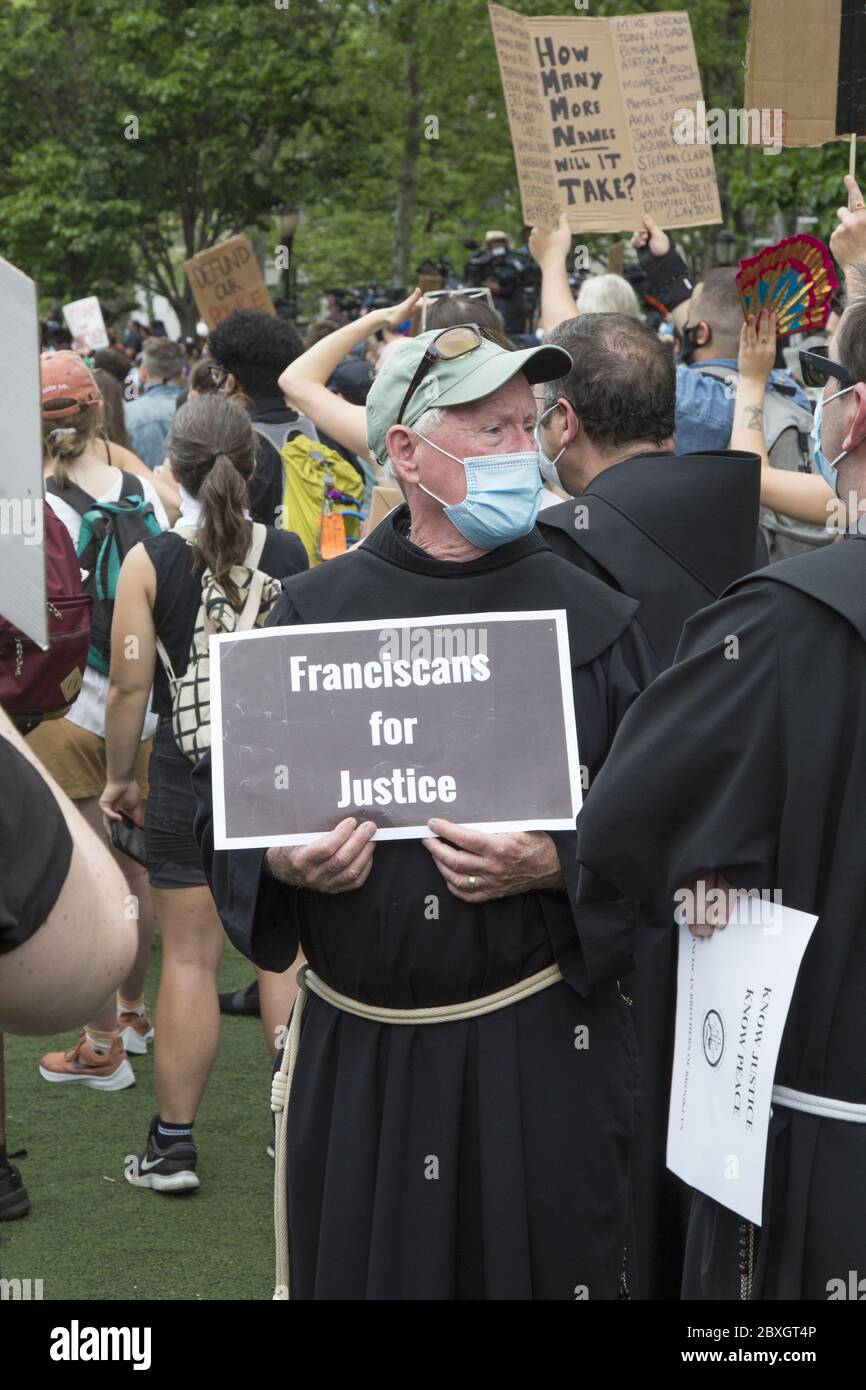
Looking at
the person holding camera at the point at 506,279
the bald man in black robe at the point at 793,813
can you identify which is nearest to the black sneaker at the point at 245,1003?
the bald man in black robe at the point at 793,813

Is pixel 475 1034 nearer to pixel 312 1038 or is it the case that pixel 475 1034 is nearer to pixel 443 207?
pixel 312 1038

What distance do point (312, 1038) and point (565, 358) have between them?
1.28 metres

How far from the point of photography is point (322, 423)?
481 cm

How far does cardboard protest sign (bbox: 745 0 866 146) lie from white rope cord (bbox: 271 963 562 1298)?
346 cm

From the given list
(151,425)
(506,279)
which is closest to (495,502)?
(151,425)

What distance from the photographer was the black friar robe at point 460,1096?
2.68 metres

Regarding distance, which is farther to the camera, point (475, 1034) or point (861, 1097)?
point (475, 1034)

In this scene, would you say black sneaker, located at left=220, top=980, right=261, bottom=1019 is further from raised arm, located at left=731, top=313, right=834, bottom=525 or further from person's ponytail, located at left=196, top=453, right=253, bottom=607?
raised arm, located at left=731, top=313, right=834, bottom=525

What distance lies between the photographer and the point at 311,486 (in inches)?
246

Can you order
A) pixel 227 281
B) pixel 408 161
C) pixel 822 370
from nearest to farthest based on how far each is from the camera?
pixel 822 370
pixel 227 281
pixel 408 161

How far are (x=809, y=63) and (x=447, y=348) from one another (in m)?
2.92

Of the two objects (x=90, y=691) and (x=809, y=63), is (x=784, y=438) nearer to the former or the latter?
(x=809, y=63)

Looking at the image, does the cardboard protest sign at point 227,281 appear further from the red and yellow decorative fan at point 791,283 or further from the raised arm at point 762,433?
the raised arm at point 762,433
